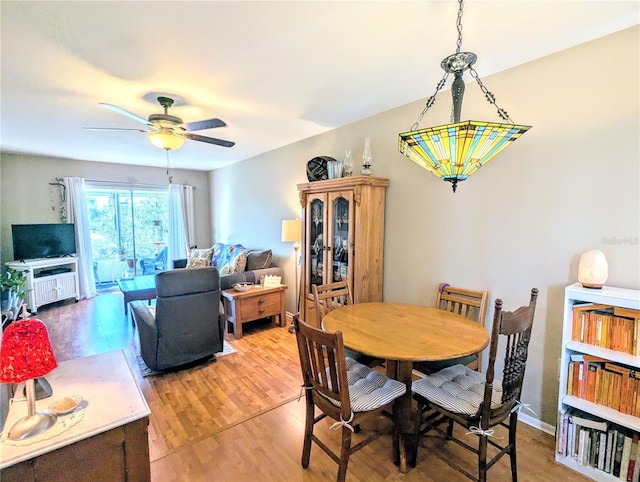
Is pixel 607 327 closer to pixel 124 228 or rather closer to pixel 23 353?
pixel 23 353

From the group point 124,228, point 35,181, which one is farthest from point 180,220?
point 35,181

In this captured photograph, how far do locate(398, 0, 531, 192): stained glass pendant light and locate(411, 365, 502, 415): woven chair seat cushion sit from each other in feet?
3.91

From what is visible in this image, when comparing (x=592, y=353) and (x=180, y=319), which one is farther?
(x=180, y=319)

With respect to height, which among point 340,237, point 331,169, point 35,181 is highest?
point 35,181

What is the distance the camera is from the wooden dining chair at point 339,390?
154cm

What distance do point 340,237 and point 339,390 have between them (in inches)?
72.5

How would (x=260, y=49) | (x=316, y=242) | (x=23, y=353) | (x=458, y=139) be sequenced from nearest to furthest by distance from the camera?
(x=23, y=353)
(x=458, y=139)
(x=260, y=49)
(x=316, y=242)

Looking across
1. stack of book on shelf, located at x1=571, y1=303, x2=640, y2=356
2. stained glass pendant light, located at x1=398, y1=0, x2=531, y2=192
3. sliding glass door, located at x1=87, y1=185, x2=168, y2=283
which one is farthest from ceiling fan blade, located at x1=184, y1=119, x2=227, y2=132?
sliding glass door, located at x1=87, y1=185, x2=168, y2=283

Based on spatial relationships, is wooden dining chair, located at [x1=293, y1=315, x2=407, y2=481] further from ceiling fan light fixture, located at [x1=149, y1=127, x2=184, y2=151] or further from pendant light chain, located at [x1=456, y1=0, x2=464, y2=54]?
ceiling fan light fixture, located at [x1=149, y1=127, x2=184, y2=151]

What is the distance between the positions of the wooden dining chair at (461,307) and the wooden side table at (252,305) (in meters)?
2.12

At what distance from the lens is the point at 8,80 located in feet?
7.82

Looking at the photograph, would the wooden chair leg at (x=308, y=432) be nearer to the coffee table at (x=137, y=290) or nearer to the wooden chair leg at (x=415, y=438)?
the wooden chair leg at (x=415, y=438)

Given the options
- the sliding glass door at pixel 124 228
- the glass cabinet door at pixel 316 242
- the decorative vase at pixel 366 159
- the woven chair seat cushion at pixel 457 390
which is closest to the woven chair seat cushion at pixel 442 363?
the woven chair seat cushion at pixel 457 390

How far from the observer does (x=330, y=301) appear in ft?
8.43
